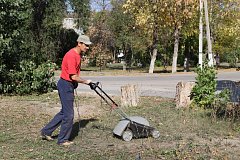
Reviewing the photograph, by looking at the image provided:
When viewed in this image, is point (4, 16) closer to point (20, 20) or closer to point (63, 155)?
point (20, 20)

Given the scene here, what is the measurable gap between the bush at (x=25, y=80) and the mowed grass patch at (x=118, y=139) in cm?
270

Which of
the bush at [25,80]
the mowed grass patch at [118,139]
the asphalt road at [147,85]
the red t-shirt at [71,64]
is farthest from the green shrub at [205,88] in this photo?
the bush at [25,80]

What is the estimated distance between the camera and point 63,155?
21.4ft

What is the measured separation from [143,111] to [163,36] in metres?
22.8

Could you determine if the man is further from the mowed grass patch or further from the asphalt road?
the asphalt road

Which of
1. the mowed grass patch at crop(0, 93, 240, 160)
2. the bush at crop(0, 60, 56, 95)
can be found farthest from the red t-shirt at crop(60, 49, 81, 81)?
the bush at crop(0, 60, 56, 95)

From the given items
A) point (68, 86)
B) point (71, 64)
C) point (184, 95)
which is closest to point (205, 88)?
point (184, 95)

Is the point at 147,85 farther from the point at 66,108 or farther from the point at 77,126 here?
the point at 66,108

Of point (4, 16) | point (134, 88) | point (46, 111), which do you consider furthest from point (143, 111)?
point (4, 16)

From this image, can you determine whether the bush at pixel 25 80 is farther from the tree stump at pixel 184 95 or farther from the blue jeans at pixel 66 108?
the blue jeans at pixel 66 108

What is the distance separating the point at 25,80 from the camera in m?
14.7

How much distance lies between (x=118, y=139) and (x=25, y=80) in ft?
25.7

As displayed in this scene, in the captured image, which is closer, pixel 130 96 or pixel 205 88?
pixel 205 88

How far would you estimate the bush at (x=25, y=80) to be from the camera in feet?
47.9
